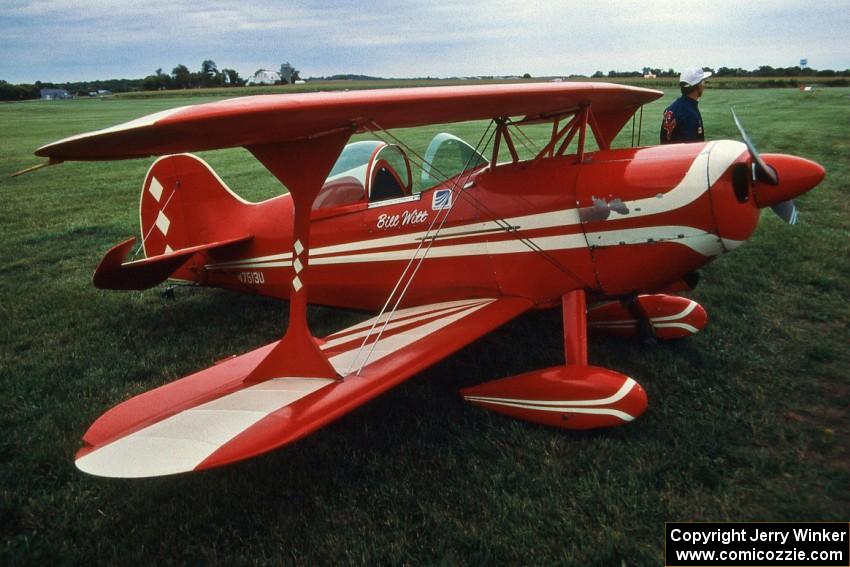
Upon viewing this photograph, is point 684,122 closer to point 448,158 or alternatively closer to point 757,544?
point 448,158

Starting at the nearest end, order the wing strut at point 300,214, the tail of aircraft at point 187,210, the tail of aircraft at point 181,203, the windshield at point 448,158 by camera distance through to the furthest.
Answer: the wing strut at point 300,214
the windshield at point 448,158
the tail of aircraft at point 187,210
the tail of aircraft at point 181,203

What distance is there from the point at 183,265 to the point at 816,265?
6.36 metres

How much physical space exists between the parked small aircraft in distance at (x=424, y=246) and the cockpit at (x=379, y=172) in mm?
17

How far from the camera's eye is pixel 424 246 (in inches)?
172

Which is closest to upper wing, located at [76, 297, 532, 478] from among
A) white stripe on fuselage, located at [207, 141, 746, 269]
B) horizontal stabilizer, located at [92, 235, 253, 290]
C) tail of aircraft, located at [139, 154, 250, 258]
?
white stripe on fuselage, located at [207, 141, 746, 269]

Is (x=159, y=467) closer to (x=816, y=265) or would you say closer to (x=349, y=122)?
(x=349, y=122)

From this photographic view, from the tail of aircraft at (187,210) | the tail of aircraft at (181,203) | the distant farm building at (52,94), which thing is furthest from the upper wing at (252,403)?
the distant farm building at (52,94)

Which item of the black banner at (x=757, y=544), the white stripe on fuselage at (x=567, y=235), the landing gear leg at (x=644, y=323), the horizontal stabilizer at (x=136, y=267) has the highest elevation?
the white stripe on fuselage at (x=567, y=235)

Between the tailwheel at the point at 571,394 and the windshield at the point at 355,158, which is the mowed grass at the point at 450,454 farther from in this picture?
the windshield at the point at 355,158

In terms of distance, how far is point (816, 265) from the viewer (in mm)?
5875

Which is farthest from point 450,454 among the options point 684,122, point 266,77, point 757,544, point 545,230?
point 266,77

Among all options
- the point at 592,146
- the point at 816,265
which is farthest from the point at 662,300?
the point at 592,146

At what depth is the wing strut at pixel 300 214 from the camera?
10.3ft

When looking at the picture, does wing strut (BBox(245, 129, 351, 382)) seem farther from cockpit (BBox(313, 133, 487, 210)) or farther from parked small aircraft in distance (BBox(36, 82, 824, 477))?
cockpit (BBox(313, 133, 487, 210))
